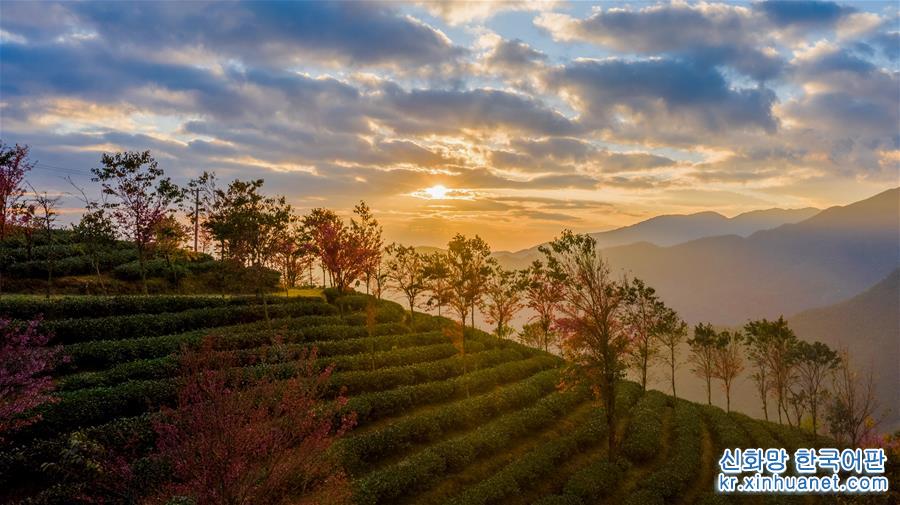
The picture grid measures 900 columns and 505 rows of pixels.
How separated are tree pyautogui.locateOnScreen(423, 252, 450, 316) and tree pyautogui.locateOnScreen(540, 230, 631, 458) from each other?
14492 mm

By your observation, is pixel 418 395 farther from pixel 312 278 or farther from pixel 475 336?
pixel 312 278

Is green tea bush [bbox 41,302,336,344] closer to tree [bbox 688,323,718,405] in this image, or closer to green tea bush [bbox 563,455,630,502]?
green tea bush [bbox 563,455,630,502]

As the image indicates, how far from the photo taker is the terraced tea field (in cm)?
2164

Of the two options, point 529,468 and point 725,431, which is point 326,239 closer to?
point 529,468

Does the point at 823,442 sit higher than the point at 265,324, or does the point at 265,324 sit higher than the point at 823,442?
the point at 265,324

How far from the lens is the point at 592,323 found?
92.0ft

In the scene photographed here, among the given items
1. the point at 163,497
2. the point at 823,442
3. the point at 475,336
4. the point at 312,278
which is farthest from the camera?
the point at 312,278

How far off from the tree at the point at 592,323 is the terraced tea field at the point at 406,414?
4.11m

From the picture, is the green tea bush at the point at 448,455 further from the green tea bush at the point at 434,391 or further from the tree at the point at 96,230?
the tree at the point at 96,230

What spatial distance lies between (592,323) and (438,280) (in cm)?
2012

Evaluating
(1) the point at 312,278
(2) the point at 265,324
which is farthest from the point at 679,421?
(1) the point at 312,278

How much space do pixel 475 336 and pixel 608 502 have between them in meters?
→ 26.9

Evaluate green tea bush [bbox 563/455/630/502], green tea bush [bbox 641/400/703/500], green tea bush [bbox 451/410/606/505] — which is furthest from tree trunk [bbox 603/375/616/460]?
green tea bush [bbox 451/410/606/505]

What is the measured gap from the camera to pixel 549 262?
95.3 feet
